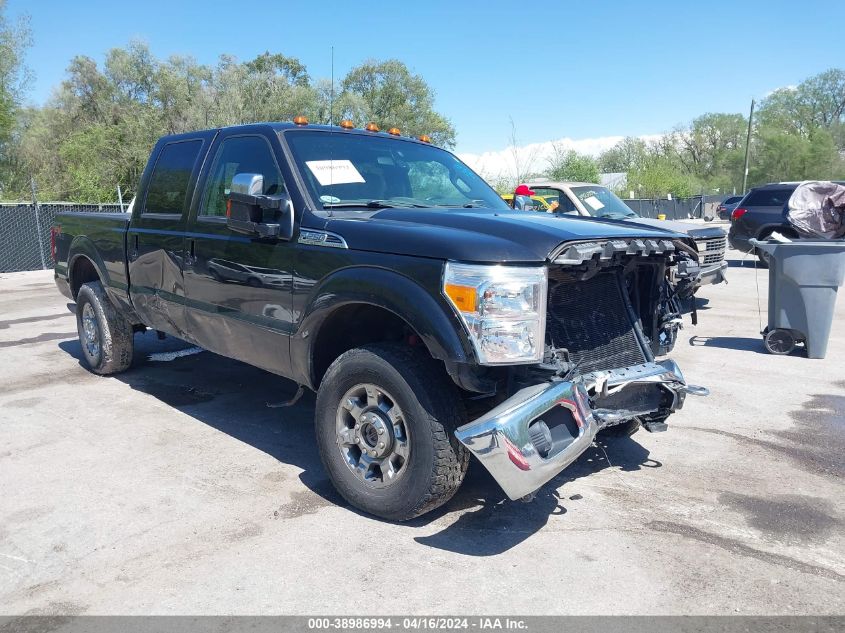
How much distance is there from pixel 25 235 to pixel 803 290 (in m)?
17.4

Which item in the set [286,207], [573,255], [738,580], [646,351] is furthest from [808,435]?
[286,207]

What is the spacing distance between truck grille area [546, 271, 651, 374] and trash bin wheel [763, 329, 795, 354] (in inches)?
172

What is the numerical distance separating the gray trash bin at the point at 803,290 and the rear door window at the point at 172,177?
5542mm

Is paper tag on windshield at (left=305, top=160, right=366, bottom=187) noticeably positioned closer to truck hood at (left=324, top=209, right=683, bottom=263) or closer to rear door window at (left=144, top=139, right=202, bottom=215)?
truck hood at (left=324, top=209, right=683, bottom=263)

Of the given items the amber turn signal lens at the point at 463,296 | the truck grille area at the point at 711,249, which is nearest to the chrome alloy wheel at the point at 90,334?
the amber turn signal lens at the point at 463,296

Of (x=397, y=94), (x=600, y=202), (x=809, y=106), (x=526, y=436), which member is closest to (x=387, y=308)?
(x=526, y=436)

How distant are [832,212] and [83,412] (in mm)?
8769

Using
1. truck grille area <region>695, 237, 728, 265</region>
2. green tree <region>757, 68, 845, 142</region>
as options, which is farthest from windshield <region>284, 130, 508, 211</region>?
green tree <region>757, 68, 845, 142</region>

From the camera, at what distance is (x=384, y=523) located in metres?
3.63

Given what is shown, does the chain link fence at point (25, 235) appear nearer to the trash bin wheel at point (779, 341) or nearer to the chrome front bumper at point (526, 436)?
the trash bin wheel at point (779, 341)

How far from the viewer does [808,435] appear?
503 cm

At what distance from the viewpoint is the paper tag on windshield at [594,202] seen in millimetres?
10680

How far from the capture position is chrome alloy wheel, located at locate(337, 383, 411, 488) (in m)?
3.49

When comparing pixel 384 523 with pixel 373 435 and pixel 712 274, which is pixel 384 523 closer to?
pixel 373 435
